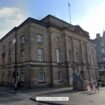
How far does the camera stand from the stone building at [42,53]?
27.8 m

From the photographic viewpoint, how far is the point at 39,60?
2872cm

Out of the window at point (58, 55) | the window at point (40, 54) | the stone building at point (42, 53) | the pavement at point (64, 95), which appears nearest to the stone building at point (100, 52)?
the stone building at point (42, 53)

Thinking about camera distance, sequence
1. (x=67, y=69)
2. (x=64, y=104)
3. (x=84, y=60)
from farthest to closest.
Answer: (x=84, y=60)
(x=67, y=69)
(x=64, y=104)

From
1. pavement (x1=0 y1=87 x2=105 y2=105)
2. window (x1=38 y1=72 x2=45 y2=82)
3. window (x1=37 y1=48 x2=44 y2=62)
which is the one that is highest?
window (x1=37 y1=48 x2=44 y2=62)

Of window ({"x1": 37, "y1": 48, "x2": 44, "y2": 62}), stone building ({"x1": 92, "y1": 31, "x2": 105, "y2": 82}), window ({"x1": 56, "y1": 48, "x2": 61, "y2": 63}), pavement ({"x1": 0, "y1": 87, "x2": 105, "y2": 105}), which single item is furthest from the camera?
stone building ({"x1": 92, "y1": 31, "x2": 105, "y2": 82})

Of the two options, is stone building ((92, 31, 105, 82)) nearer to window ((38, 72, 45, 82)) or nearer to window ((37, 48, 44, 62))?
window ((38, 72, 45, 82))

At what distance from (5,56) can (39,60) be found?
1297 cm

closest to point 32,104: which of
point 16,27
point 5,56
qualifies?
point 16,27

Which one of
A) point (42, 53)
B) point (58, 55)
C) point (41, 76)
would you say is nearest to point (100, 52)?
point (58, 55)

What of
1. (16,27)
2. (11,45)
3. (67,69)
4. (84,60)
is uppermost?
(16,27)

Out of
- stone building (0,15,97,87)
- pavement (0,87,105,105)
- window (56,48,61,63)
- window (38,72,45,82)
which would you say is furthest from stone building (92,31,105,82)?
pavement (0,87,105,105)

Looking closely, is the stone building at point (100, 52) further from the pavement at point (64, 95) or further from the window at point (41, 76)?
the pavement at point (64, 95)

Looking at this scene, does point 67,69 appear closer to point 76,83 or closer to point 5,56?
point 76,83

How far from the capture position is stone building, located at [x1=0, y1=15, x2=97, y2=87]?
27766 mm
